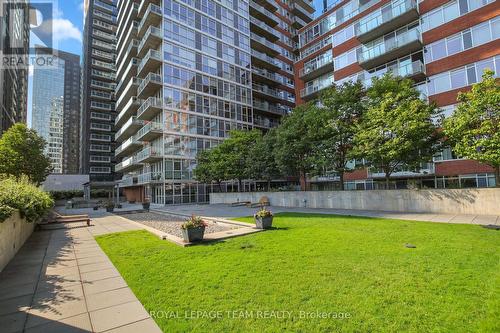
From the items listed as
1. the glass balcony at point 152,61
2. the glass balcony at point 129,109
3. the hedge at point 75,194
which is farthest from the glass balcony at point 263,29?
the hedge at point 75,194

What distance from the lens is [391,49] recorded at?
27.7m

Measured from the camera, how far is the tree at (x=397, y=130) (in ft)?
52.6

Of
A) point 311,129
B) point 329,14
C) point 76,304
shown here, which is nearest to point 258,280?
point 76,304

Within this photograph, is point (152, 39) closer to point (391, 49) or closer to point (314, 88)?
point (314, 88)

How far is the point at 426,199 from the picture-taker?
1616 centimetres

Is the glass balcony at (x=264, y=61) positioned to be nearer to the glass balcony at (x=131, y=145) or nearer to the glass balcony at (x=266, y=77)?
the glass balcony at (x=266, y=77)

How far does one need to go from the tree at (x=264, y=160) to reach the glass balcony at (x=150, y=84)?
17.2 m

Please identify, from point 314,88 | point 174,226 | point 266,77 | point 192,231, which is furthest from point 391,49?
point 192,231

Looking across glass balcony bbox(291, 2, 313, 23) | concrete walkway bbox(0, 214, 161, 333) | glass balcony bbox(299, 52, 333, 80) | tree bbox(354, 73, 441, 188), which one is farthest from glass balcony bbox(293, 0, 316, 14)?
concrete walkway bbox(0, 214, 161, 333)

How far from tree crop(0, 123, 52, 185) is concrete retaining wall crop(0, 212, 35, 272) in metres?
→ 23.7

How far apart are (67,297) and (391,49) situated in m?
32.3

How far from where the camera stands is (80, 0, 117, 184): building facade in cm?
6831

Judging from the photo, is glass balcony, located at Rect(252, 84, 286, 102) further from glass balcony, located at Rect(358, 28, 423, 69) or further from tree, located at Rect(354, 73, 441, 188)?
tree, located at Rect(354, 73, 441, 188)

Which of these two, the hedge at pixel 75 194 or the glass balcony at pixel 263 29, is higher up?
the glass balcony at pixel 263 29
